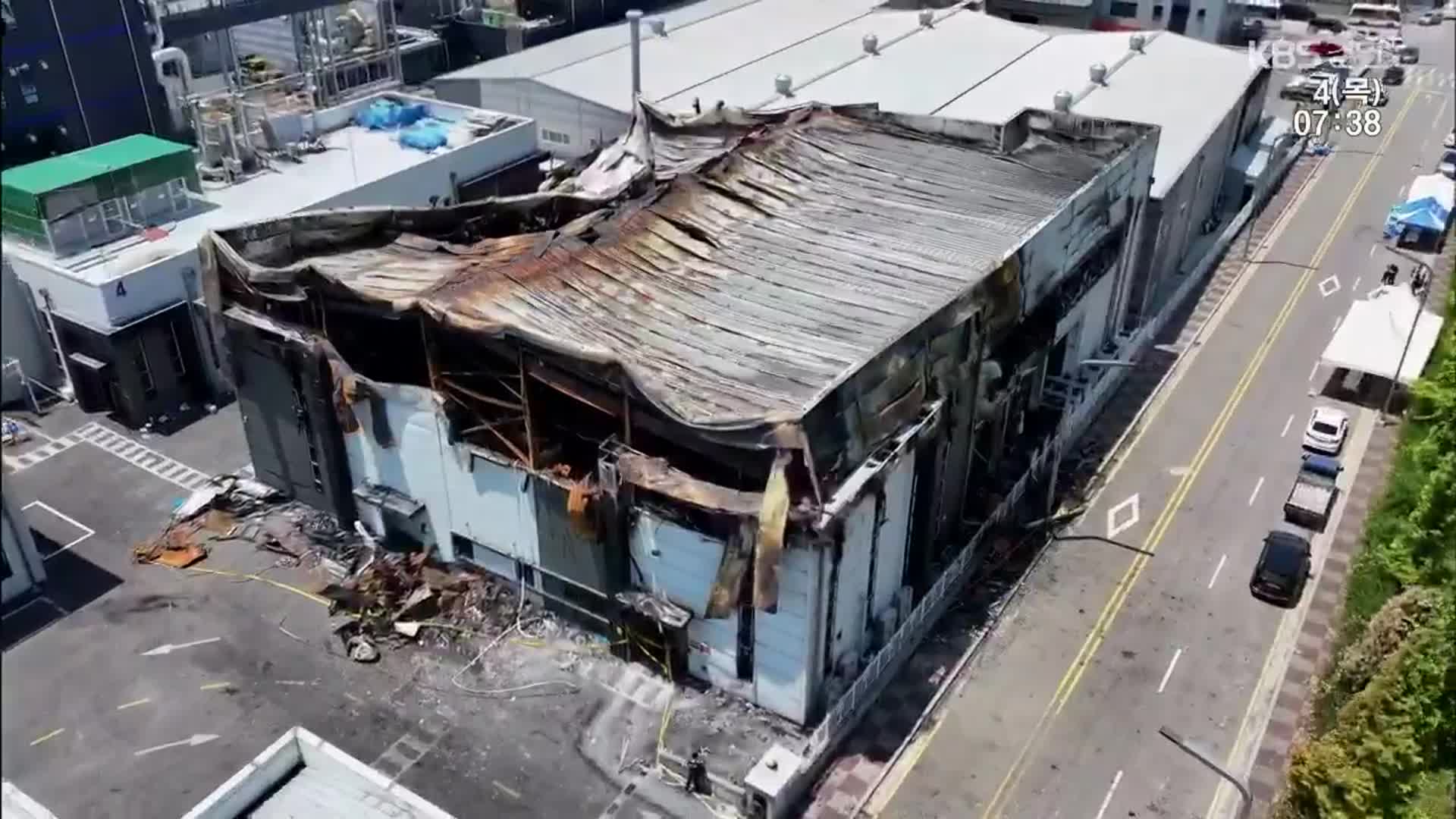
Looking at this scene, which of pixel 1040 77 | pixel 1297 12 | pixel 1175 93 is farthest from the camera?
pixel 1297 12

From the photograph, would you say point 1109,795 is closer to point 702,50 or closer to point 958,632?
point 958,632

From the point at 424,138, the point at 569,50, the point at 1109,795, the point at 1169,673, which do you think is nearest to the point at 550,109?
the point at 424,138

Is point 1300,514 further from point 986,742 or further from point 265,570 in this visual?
point 265,570

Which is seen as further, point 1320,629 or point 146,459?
point 146,459

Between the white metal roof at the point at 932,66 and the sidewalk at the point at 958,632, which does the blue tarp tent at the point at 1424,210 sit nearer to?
the sidewalk at the point at 958,632

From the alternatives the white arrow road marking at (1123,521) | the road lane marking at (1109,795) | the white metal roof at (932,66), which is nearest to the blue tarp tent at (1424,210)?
the white metal roof at (932,66)

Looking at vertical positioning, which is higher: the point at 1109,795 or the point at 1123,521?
the point at 1123,521

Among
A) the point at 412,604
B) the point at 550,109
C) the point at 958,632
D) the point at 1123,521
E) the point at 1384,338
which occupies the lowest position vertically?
the point at 1123,521

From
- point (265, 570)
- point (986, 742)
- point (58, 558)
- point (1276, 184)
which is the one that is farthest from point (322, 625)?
point (1276, 184)
